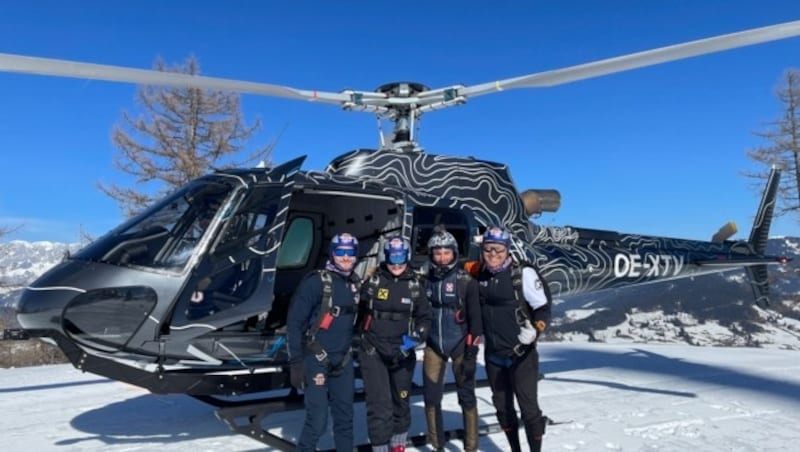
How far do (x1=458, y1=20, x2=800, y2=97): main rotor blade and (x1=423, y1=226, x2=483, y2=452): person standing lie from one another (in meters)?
2.25

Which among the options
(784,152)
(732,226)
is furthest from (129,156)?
(784,152)

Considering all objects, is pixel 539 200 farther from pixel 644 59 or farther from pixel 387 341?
pixel 387 341

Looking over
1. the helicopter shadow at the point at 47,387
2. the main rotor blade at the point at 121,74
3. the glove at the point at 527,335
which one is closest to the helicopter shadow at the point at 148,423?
the helicopter shadow at the point at 47,387

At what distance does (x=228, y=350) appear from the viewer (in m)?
4.51

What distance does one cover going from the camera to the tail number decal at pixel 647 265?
7.44 metres

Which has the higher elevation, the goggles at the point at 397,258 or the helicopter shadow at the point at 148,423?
the goggles at the point at 397,258

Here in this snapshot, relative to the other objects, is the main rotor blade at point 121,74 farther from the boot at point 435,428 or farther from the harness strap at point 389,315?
the boot at point 435,428

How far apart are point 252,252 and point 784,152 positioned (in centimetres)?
2406

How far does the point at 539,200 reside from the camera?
7375 millimetres

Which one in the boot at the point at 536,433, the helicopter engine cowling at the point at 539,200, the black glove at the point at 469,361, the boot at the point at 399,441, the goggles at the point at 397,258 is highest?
the helicopter engine cowling at the point at 539,200

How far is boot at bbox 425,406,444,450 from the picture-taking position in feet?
15.5

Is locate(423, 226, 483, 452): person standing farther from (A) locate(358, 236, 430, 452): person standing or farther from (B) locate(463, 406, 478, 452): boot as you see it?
(A) locate(358, 236, 430, 452): person standing

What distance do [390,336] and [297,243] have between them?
2.48 metres

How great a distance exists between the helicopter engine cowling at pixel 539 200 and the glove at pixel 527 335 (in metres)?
3.15
